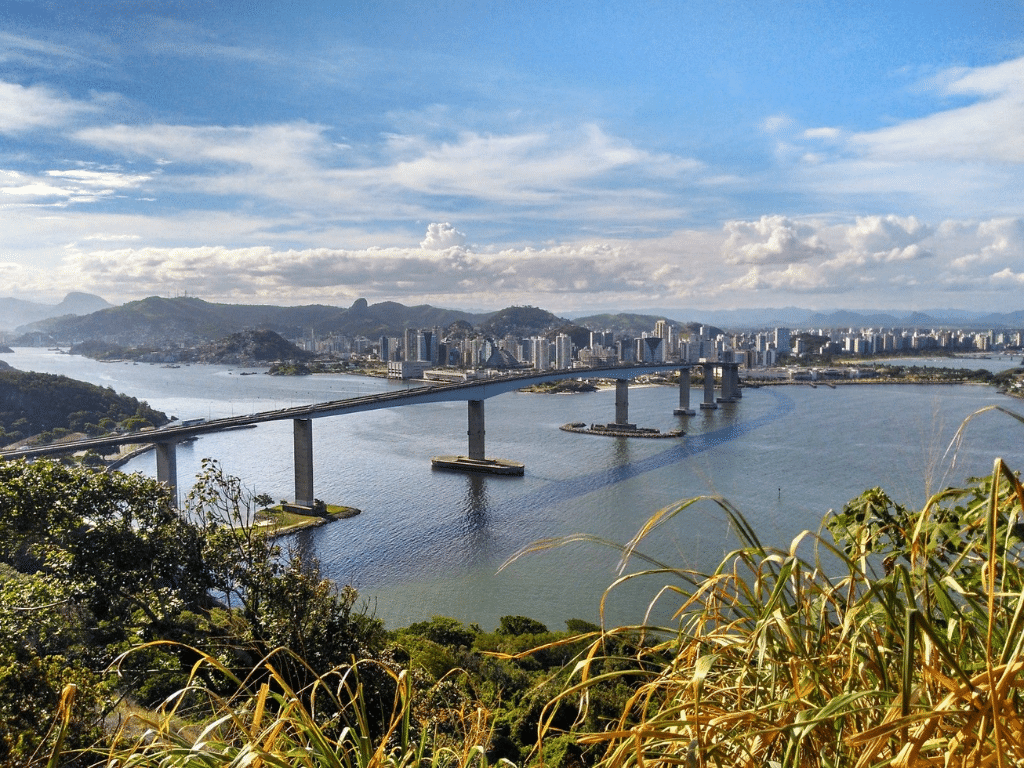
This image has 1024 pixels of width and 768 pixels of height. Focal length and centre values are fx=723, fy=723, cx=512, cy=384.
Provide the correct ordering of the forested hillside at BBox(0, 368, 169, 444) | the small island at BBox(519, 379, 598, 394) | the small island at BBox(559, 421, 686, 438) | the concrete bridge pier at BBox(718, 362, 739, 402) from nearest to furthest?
Result: the forested hillside at BBox(0, 368, 169, 444) < the small island at BBox(559, 421, 686, 438) < the concrete bridge pier at BBox(718, 362, 739, 402) < the small island at BBox(519, 379, 598, 394)

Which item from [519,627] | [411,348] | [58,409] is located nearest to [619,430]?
[519,627]

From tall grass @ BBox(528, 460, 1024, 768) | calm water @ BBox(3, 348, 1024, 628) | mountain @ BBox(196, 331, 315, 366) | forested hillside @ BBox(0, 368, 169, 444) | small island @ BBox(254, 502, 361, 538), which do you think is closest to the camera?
tall grass @ BBox(528, 460, 1024, 768)

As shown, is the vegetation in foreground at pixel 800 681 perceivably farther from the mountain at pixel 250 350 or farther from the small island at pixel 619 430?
the mountain at pixel 250 350

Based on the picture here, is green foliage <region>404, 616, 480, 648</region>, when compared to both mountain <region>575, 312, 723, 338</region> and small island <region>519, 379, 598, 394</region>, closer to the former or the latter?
small island <region>519, 379, 598, 394</region>

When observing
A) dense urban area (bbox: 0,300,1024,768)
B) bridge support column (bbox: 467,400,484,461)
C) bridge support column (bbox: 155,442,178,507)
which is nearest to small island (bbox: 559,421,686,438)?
bridge support column (bbox: 467,400,484,461)

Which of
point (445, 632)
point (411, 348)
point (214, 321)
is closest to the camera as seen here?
point (445, 632)

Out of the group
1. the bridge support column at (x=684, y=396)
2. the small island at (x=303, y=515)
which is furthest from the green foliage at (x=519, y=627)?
the bridge support column at (x=684, y=396)

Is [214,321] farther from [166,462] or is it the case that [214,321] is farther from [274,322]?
[166,462]
